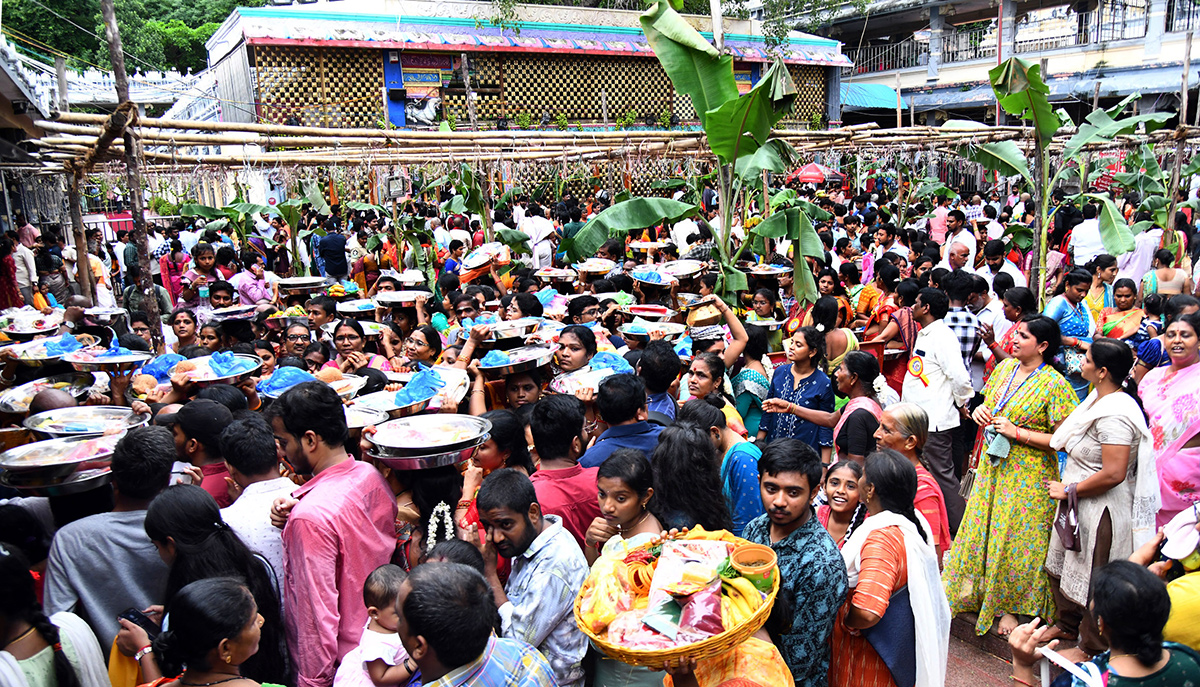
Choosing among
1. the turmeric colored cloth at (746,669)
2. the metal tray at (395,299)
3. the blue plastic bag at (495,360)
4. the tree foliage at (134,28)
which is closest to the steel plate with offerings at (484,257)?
the metal tray at (395,299)

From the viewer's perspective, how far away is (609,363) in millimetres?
4809

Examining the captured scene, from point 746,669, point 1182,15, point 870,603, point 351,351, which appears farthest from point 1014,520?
point 1182,15

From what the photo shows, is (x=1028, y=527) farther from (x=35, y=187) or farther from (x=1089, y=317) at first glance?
(x=35, y=187)

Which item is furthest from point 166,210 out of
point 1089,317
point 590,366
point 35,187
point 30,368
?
point 1089,317

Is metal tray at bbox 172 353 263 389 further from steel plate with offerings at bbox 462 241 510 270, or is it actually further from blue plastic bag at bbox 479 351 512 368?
steel plate with offerings at bbox 462 241 510 270

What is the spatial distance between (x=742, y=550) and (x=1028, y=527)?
2.65 m

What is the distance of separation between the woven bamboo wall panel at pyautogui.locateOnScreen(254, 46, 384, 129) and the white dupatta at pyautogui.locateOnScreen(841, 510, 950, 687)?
18.0 meters

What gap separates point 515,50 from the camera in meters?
20.6

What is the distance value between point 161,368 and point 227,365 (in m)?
0.91

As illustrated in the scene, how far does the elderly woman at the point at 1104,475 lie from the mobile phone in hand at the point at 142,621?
12.7ft

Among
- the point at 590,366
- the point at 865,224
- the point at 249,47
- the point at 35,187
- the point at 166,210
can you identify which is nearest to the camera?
the point at 590,366

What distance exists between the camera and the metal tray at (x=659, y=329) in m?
5.49

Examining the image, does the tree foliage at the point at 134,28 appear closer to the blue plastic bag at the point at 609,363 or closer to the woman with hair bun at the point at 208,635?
the blue plastic bag at the point at 609,363

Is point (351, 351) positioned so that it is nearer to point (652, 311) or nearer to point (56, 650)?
point (652, 311)
